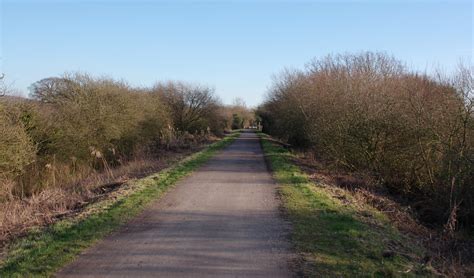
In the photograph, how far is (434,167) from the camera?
567 inches

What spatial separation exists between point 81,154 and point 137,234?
46.1 ft

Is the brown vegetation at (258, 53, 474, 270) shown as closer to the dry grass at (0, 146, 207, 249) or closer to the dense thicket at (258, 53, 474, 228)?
the dense thicket at (258, 53, 474, 228)

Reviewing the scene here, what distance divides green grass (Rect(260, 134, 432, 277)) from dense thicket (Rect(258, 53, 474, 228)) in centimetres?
251

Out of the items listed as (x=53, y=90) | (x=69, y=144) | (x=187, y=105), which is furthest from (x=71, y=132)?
(x=187, y=105)

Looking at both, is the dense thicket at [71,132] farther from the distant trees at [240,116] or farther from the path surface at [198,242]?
the distant trees at [240,116]

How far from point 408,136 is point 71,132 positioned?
1391 centimetres

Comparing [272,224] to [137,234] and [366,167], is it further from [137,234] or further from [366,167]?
[366,167]

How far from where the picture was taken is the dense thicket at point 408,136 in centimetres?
1263

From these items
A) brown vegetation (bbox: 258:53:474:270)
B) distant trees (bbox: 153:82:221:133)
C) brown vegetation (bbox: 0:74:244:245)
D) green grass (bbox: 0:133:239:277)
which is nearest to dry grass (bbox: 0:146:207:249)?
brown vegetation (bbox: 0:74:244:245)

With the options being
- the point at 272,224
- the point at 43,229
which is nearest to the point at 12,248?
the point at 43,229

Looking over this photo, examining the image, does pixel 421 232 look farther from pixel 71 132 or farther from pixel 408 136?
pixel 71 132

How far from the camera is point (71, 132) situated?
64.3 feet

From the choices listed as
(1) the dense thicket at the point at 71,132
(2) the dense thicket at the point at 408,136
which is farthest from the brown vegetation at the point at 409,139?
(1) the dense thicket at the point at 71,132

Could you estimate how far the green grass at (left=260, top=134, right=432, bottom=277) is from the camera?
6.14 m
